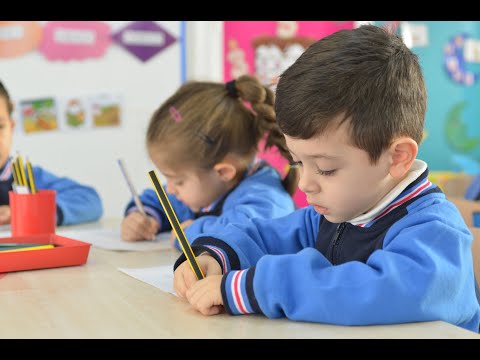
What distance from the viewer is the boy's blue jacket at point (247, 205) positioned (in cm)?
129

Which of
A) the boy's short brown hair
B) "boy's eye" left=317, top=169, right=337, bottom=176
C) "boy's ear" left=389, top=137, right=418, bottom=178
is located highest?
the boy's short brown hair

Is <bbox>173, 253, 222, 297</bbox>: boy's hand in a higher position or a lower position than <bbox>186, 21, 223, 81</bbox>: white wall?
lower

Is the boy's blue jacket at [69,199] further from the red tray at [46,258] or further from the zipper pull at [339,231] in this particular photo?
the zipper pull at [339,231]

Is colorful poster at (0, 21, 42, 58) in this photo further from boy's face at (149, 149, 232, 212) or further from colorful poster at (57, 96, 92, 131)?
boy's face at (149, 149, 232, 212)

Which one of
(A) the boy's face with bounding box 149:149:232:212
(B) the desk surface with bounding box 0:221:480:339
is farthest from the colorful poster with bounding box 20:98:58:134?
(B) the desk surface with bounding box 0:221:480:339

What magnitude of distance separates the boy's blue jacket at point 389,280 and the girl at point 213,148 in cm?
60


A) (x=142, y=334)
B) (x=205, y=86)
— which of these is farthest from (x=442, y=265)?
(x=205, y=86)

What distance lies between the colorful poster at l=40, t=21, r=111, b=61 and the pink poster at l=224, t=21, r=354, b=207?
605 mm

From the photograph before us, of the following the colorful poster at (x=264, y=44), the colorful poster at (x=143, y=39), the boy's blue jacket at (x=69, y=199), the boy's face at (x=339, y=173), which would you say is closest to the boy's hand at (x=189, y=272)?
the boy's face at (x=339, y=173)

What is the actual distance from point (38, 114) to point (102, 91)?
28cm

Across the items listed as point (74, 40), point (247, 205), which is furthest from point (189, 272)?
point (74, 40)

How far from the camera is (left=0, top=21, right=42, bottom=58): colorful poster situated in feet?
9.01

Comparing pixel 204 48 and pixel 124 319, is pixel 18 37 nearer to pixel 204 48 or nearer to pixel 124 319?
pixel 204 48
